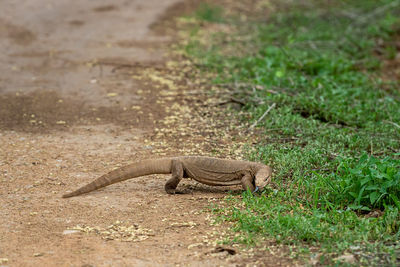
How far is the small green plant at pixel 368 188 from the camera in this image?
4242 millimetres

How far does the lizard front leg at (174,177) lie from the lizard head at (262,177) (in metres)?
0.65

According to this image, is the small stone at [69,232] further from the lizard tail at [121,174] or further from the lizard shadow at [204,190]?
the lizard shadow at [204,190]

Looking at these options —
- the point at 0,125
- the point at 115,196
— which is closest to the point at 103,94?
the point at 0,125

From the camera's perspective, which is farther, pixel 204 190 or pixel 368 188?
pixel 204 190

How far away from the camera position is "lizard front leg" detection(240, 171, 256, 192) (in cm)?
456

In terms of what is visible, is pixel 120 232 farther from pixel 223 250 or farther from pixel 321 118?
pixel 321 118

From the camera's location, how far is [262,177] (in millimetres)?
4488

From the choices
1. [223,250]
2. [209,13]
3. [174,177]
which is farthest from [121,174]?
[209,13]

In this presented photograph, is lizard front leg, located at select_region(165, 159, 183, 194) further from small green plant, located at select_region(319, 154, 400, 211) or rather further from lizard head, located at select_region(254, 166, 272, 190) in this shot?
small green plant, located at select_region(319, 154, 400, 211)

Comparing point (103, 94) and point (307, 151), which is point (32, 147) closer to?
point (103, 94)

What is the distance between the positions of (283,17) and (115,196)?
28.0ft

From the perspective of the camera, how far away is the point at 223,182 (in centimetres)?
472

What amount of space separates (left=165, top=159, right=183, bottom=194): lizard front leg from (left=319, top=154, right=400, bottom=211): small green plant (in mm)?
1253

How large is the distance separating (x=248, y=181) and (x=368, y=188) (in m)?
0.97
